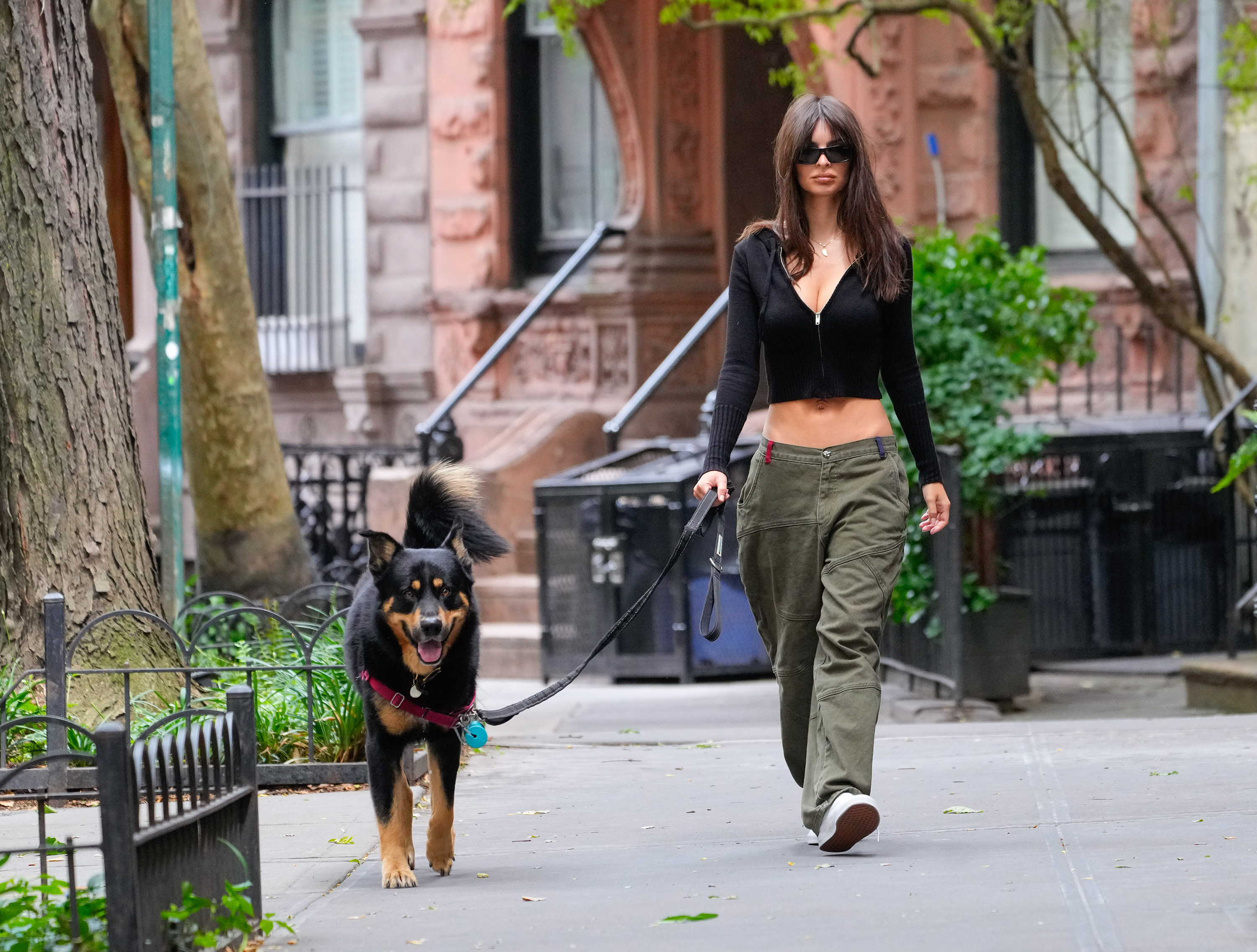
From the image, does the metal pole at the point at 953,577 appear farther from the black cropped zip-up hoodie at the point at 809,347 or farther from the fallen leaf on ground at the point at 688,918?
the fallen leaf on ground at the point at 688,918

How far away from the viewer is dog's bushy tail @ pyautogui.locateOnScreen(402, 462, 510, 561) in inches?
237

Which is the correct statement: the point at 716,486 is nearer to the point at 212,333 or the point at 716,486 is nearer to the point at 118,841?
the point at 118,841

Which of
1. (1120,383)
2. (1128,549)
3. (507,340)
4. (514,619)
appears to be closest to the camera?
(1128,549)

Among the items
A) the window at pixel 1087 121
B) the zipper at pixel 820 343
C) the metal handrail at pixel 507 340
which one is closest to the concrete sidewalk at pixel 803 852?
the zipper at pixel 820 343

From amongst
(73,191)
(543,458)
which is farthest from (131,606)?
(543,458)

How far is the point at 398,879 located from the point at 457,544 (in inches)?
39.0

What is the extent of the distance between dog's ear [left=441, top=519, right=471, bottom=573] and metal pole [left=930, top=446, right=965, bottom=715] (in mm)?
4416

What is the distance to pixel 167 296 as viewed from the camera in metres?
8.95

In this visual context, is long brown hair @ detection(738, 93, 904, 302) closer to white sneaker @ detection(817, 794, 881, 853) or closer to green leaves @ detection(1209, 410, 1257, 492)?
white sneaker @ detection(817, 794, 881, 853)

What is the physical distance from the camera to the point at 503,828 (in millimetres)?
6355

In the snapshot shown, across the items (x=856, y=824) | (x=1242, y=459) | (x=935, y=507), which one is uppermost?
(x=935, y=507)

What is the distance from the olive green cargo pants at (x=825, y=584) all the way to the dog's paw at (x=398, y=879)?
1149mm

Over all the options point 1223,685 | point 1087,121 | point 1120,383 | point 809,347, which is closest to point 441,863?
point 809,347

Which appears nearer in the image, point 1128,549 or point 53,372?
point 53,372
